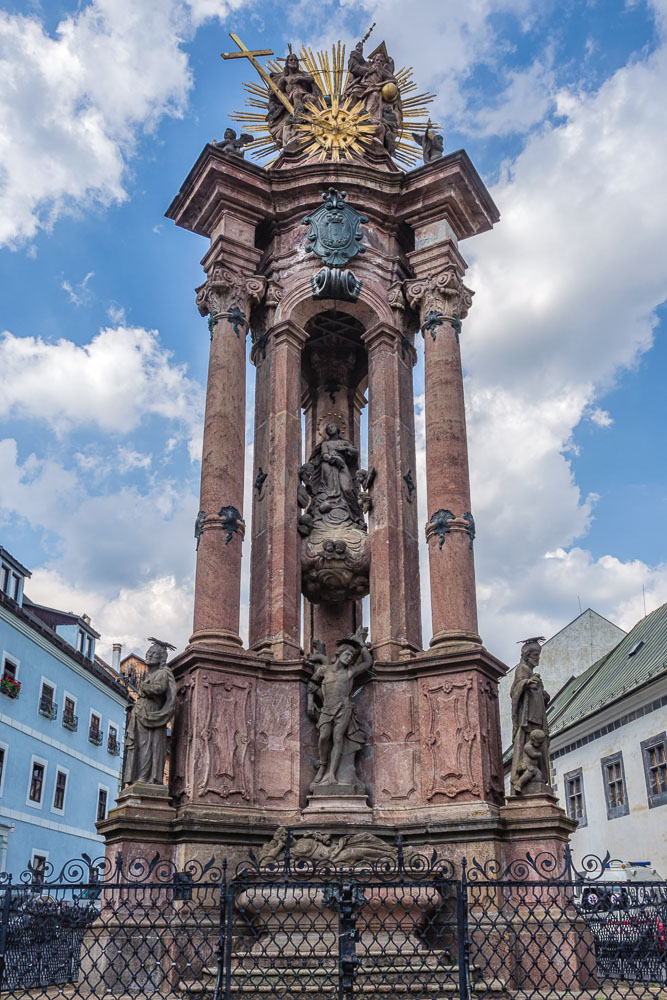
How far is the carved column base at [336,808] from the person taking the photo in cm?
1141

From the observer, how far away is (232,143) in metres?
15.1

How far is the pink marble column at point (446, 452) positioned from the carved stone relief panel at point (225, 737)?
96.1 inches

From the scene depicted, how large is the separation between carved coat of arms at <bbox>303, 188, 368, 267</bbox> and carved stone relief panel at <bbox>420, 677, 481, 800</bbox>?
20.3ft

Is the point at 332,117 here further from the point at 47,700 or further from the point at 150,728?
the point at 47,700

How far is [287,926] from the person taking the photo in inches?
383

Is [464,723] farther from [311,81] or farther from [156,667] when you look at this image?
[311,81]

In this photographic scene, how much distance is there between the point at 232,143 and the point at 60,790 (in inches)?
932

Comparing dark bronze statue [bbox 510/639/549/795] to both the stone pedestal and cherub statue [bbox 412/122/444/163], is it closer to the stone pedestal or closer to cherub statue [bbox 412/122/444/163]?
the stone pedestal

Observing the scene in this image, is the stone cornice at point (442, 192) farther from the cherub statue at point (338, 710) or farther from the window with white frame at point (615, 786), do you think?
the window with white frame at point (615, 786)

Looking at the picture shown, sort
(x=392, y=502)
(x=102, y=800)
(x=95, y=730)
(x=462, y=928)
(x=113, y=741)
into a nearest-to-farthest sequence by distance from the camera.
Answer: (x=462, y=928)
(x=392, y=502)
(x=95, y=730)
(x=102, y=800)
(x=113, y=741)

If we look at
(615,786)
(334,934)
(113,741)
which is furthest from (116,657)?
(334,934)

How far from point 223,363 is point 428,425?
2878mm

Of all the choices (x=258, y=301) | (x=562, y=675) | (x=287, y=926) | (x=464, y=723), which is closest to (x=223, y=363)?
(x=258, y=301)

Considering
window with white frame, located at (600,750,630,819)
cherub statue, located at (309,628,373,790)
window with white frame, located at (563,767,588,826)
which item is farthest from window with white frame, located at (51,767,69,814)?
cherub statue, located at (309,628,373,790)
